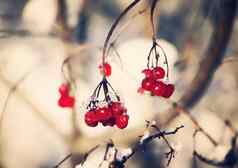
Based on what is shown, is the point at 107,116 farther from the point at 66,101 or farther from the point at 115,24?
the point at 115,24

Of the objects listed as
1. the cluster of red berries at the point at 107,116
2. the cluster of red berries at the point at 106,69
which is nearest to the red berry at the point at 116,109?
the cluster of red berries at the point at 107,116

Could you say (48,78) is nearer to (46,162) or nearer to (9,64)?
(9,64)

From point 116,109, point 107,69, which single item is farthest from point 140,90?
point 116,109

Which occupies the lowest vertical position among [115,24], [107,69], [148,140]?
[148,140]

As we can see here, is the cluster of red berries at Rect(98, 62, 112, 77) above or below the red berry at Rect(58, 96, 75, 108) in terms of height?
above

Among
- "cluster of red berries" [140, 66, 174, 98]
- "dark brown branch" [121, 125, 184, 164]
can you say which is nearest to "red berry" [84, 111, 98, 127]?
"cluster of red berries" [140, 66, 174, 98]

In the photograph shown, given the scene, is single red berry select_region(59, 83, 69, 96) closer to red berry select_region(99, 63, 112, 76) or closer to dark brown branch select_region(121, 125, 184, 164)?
red berry select_region(99, 63, 112, 76)
